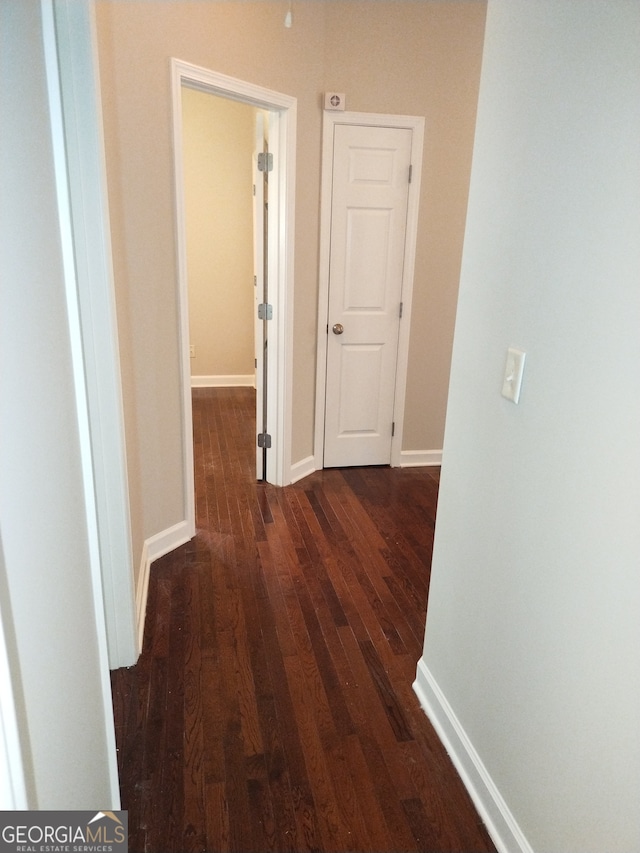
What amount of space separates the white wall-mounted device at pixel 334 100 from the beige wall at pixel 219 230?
210 cm

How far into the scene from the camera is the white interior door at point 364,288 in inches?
138

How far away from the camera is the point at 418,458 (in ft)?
13.6

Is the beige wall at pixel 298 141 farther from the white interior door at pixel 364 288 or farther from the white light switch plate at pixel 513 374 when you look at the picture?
the white light switch plate at pixel 513 374

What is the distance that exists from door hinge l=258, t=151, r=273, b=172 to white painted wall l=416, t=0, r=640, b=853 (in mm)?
1864

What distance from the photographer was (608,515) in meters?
1.16

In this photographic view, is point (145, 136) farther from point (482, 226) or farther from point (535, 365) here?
point (535, 365)

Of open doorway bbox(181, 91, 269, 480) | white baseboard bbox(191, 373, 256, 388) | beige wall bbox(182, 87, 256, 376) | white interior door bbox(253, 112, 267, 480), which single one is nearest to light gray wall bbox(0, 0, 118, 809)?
white interior door bbox(253, 112, 267, 480)

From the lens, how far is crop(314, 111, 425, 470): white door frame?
341 cm

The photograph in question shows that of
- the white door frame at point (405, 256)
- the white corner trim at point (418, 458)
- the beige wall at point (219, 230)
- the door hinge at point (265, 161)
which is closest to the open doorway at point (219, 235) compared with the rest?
the beige wall at point (219, 230)

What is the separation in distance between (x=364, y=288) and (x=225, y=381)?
259 centimetres

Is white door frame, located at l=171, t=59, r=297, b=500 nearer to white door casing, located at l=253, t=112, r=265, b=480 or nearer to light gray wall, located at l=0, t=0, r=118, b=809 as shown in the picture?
white door casing, located at l=253, t=112, r=265, b=480

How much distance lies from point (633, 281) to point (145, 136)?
6.65ft

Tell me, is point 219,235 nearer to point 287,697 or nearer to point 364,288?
point 364,288

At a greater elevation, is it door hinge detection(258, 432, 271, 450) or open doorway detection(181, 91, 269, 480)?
open doorway detection(181, 91, 269, 480)
